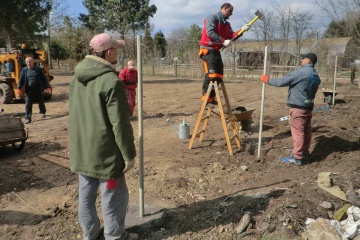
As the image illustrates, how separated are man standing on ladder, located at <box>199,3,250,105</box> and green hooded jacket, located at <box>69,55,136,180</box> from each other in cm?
300

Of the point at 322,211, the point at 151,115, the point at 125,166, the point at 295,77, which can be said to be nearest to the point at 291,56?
the point at 151,115

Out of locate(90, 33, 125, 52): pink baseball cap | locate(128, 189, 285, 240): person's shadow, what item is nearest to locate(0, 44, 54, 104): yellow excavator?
locate(128, 189, 285, 240): person's shadow

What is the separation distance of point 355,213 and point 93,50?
10.6 ft

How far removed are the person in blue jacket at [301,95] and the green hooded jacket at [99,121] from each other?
2.99 meters

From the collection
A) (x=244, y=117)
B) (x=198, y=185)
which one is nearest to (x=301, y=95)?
(x=244, y=117)

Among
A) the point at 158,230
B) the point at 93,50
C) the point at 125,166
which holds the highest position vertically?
the point at 93,50

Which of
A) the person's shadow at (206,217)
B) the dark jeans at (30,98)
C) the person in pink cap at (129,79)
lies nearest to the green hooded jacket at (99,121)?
the person's shadow at (206,217)

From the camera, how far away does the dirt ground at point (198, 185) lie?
3.41 metres

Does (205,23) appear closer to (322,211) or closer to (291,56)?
(322,211)

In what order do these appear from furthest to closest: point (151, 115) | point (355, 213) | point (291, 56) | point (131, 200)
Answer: point (291, 56)
point (151, 115)
point (131, 200)
point (355, 213)

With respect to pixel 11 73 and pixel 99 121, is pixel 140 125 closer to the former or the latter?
pixel 99 121

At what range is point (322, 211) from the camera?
357 cm

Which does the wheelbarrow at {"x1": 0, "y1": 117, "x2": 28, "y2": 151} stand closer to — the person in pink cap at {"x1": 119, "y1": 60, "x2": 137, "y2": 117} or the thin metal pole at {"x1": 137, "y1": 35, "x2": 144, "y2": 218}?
the person in pink cap at {"x1": 119, "y1": 60, "x2": 137, "y2": 117}

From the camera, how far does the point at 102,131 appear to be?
268 cm
